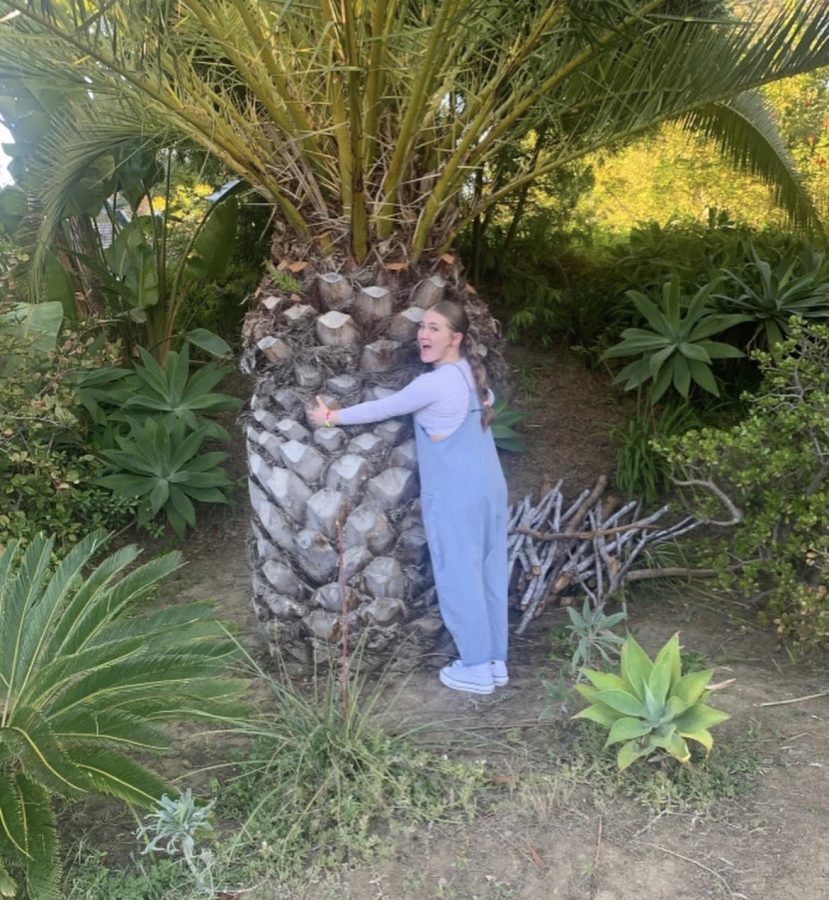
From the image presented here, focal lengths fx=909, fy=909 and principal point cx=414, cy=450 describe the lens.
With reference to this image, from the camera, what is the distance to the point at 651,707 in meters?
2.86

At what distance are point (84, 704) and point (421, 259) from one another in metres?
2.10

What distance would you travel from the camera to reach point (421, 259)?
3.72 m

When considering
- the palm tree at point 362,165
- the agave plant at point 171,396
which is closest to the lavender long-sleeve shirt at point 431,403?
the palm tree at point 362,165

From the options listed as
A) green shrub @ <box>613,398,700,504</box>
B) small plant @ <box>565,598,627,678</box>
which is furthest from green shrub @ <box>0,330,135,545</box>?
green shrub @ <box>613,398,700,504</box>

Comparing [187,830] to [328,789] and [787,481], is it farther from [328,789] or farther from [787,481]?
[787,481]

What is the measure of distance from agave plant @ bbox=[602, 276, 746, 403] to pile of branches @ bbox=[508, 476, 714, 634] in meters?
0.96

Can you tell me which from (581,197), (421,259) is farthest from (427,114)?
(581,197)

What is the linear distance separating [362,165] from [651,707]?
213 cm

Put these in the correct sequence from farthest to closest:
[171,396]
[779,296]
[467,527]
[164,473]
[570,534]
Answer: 1. [171,396]
2. [779,296]
3. [164,473]
4. [570,534]
5. [467,527]

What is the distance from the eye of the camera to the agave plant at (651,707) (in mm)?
2820

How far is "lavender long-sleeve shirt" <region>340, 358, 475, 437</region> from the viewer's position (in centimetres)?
334

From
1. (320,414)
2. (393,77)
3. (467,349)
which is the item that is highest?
(393,77)

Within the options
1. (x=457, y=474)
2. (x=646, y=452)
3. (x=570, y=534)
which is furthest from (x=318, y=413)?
(x=646, y=452)

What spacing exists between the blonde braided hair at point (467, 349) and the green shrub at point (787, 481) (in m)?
0.94
